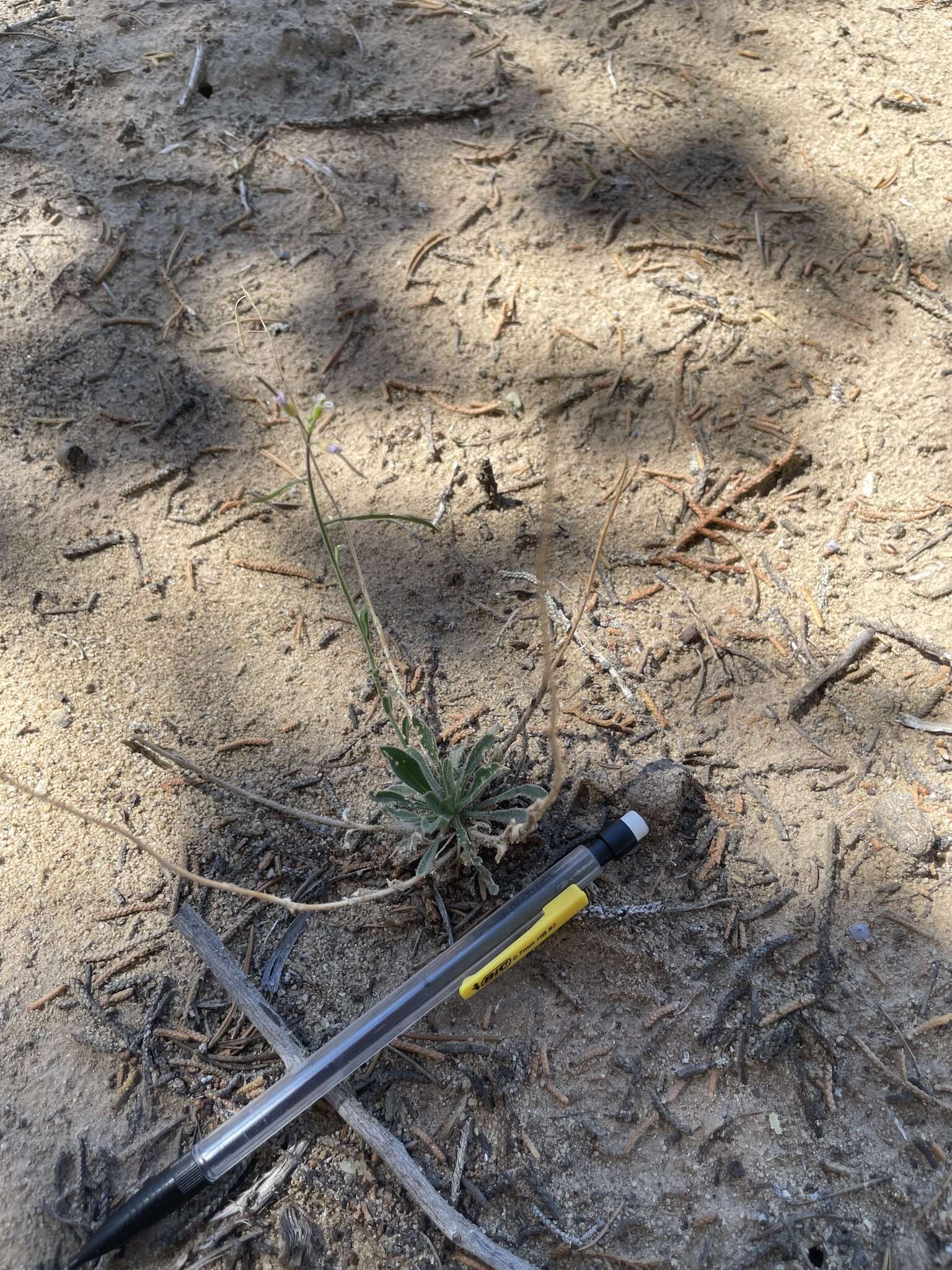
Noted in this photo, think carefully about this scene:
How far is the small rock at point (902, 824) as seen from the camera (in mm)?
1915

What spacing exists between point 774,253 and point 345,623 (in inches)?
71.0

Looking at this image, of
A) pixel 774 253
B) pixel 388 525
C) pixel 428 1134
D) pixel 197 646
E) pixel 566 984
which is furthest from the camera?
pixel 774 253

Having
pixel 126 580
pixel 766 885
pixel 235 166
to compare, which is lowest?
pixel 766 885

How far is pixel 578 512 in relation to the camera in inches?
96.7

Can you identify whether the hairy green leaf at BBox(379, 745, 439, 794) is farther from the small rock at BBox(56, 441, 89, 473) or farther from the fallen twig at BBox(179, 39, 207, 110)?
the fallen twig at BBox(179, 39, 207, 110)

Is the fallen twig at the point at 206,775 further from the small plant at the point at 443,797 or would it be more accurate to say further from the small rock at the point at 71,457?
the small rock at the point at 71,457

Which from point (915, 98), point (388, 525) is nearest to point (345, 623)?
point (388, 525)

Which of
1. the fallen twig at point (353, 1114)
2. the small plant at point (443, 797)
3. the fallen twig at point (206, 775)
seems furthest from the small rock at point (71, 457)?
the fallen twig at point (353, 1114)

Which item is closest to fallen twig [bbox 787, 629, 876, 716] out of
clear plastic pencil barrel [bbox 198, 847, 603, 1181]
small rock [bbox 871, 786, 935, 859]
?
small rock [bbox 871, 786, 935, 859]

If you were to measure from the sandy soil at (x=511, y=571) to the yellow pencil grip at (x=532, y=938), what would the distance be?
114 mm

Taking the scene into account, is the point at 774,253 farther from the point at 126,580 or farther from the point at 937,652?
the point at 126,580

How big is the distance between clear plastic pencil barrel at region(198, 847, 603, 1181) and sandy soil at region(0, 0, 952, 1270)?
7 cm

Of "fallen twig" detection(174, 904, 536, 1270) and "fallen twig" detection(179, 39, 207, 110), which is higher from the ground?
"fallen twig" detection(179, 39, 207, 110)

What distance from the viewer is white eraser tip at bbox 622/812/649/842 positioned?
5.94ft
